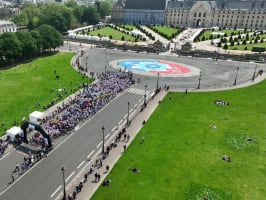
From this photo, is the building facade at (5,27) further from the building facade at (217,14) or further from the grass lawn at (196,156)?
the grass lawn at (196,156)

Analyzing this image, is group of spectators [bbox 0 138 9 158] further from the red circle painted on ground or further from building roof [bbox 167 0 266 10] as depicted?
building roof [bbox 167 0 266 10]

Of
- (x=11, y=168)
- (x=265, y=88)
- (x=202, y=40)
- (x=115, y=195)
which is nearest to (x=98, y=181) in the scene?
(x=115, y=195)

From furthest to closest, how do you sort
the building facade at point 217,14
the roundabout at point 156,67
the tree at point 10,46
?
the building facade at point 217,14 → the tree at point 10,46 → the roundabout at point 156,67

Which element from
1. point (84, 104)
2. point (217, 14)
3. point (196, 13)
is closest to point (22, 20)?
point (196, 13)

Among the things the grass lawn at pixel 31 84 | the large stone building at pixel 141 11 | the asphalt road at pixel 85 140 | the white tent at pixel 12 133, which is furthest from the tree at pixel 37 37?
the large stone building at pixel 141 11

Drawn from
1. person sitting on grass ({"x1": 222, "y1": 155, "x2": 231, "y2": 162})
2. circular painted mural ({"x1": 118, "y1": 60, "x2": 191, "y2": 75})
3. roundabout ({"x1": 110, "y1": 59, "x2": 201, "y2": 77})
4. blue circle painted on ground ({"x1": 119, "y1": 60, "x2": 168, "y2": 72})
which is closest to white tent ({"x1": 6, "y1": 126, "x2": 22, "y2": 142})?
person sitting on grass ({"x1": 222, "y1": 155, "x2": 231, "y2": 162})

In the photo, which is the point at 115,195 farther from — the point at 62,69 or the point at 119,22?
the point at 119,22
